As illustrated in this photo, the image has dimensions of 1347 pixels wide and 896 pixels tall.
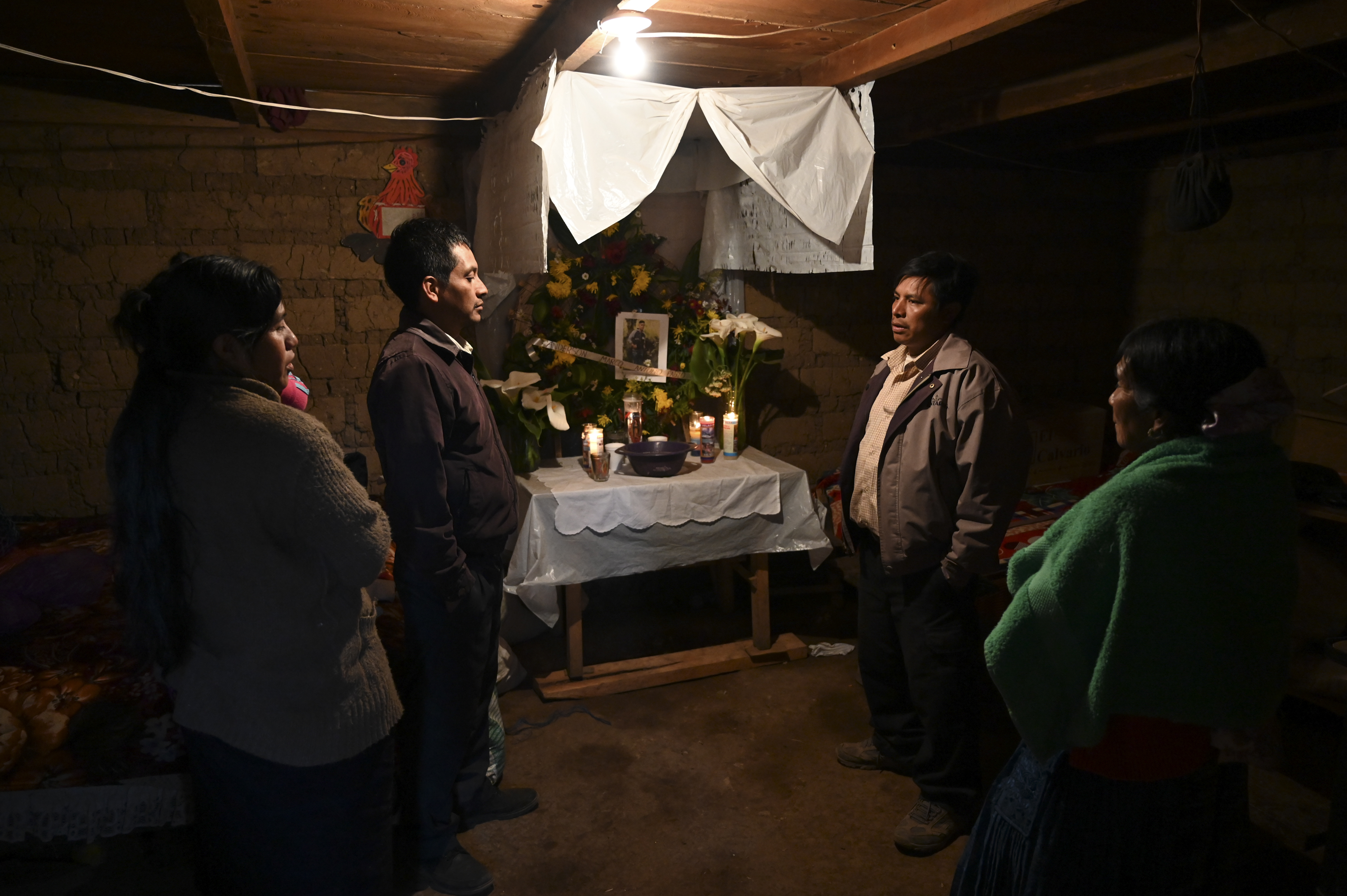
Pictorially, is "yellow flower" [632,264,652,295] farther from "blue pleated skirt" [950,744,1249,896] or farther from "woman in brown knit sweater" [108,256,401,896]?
"blue pleated skirt" [950,744,1249,896]

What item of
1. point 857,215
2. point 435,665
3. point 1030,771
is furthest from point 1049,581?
point 857,215

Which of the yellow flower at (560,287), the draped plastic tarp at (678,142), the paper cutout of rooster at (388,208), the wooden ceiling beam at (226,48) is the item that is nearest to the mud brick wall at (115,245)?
the paper cutout of rooster at (388,208)

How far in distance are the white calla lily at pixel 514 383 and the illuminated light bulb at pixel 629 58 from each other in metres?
1.32

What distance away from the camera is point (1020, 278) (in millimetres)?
5488

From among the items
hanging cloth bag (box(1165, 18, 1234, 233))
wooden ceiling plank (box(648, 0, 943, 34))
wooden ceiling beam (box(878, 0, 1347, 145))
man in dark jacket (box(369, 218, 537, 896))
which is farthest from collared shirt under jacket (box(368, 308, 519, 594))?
wooden ceiling beam (box(878, 0, 1347, 145))

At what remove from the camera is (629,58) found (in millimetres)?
2912

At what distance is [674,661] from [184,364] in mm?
2620

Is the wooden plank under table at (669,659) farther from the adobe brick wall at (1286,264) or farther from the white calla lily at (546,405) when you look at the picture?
the adobe brick wall at (1286,264)

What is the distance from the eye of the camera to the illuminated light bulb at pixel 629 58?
2.56 m

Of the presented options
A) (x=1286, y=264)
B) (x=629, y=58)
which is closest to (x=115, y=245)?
(x=629, y=58)

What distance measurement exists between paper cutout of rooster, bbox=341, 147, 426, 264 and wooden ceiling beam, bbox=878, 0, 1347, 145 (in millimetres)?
2517

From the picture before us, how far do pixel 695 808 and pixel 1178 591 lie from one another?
189cm

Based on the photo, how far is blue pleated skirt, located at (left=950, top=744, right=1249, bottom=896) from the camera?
1514 mm

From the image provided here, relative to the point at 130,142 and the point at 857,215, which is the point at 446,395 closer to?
the point at 857,215
